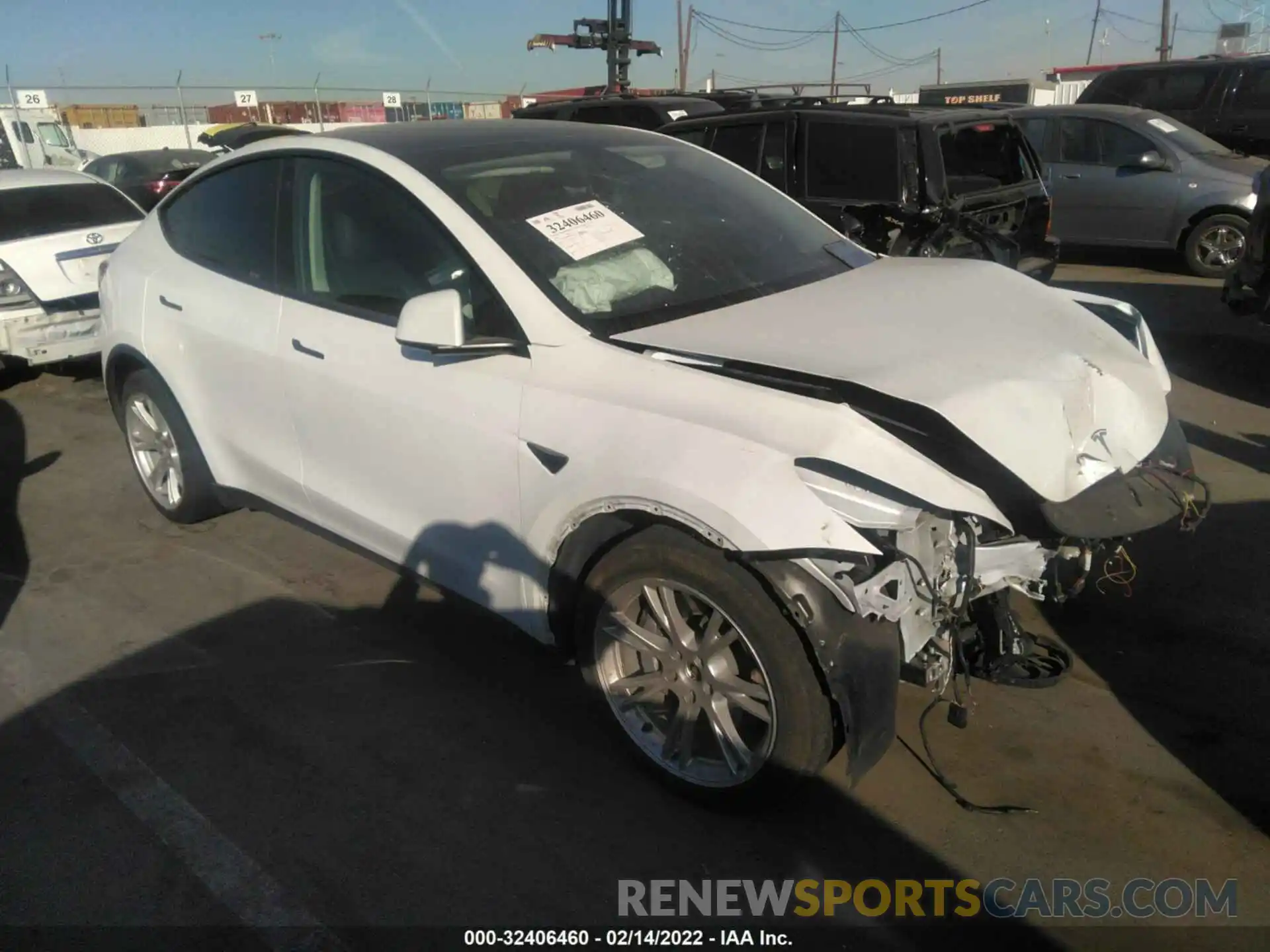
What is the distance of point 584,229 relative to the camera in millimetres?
3236

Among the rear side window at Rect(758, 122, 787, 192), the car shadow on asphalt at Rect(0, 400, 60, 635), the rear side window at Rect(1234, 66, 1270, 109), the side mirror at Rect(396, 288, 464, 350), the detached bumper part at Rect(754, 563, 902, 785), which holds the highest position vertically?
the rear side window at Rect(1234, 66, 1270, 109)

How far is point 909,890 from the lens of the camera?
2559mm

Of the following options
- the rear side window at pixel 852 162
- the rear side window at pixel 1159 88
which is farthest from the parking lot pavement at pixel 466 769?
the rear side window at pixel 1159 88

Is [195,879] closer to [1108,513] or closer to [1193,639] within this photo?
[1108,513]

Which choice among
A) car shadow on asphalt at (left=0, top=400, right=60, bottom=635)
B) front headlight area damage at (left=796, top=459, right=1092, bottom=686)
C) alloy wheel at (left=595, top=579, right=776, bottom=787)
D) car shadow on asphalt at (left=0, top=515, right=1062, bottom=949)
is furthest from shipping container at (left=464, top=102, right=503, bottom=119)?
front headlight area damage at (left=796, top=459, right=1092, bottom=686)

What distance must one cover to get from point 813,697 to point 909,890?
1.94ft

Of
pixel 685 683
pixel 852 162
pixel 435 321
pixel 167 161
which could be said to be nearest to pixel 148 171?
pixel 167 161

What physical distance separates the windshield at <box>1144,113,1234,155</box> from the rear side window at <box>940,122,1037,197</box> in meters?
3.24

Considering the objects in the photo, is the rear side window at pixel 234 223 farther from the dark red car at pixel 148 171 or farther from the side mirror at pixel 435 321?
the dark red car at pixel 148 171

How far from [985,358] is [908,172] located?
440 centimetres

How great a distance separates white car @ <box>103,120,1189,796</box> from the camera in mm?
2439

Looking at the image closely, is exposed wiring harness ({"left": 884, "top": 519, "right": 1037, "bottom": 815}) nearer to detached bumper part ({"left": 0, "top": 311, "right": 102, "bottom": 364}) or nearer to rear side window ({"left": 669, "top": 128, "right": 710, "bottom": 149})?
rear side window ({"left": 669, "top": 128, "right": 710, "bottom": 149})

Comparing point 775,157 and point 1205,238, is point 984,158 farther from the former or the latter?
point 1205,238

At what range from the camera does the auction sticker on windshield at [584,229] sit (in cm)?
315
